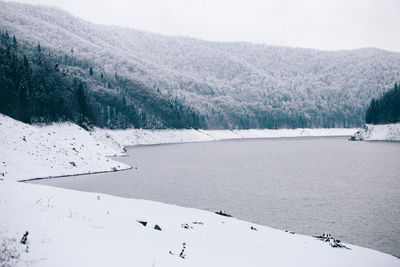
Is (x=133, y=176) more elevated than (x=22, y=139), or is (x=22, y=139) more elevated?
(x=22, y=139)

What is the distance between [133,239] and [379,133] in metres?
189

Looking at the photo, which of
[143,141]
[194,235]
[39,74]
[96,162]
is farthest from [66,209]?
[143,141]

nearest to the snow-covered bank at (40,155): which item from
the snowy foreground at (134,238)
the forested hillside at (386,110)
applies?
the snowy foreground at (134,238)

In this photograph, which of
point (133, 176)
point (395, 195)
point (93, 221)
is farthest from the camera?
point (133, 176)

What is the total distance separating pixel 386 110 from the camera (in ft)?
575

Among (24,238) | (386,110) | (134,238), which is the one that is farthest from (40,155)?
(386,110)

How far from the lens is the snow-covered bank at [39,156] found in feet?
162

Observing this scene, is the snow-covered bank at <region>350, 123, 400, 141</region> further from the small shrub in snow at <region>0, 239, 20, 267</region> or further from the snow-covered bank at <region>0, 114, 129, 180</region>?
the small shrub in snow at <region>0, 239, 20, 267</region>

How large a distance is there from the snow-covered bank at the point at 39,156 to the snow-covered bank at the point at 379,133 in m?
144

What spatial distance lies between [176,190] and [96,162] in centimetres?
2503

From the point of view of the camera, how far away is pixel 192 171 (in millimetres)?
68188

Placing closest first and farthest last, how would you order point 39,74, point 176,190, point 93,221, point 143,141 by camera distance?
point 93,221, point 176,190, point 39,74, point 143,141

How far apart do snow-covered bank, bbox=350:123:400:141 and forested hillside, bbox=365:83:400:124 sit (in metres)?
2.70

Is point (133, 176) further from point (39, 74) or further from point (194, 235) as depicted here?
point (39, 74)
